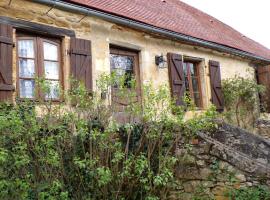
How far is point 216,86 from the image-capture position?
353 inches

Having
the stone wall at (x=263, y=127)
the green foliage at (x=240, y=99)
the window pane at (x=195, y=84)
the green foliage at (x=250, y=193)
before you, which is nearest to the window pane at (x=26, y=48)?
the green foliage at (x=250, y=193)

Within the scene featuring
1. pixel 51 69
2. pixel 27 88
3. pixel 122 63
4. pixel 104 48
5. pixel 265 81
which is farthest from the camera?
pixel 265 81

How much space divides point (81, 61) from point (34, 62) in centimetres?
87

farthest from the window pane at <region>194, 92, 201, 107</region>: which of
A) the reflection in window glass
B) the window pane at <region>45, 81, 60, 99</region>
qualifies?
the window pane at <region>45, 81, 60, 99</region>

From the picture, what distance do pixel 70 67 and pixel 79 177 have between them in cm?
251

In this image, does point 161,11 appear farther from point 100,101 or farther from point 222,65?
point 100,101

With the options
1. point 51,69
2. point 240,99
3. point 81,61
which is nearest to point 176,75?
point 81,61

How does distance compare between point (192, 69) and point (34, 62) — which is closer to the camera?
point (34, 62)

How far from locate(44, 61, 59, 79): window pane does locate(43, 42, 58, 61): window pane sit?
94 mm

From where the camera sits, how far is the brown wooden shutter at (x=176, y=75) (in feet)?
25.5

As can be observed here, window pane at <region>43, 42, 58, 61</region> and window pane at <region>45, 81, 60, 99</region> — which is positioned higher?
window pane at <region>43, 42, 58, 61</region>

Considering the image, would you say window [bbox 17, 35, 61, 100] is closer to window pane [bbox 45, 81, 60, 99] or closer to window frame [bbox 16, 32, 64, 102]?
window frame [bbox 16, 32, 64, 102]

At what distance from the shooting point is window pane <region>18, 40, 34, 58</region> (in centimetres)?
571

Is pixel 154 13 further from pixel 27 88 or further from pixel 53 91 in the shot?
pixel 53 91
